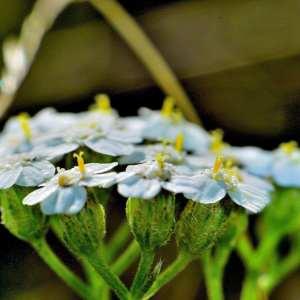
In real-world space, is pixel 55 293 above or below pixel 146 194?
below

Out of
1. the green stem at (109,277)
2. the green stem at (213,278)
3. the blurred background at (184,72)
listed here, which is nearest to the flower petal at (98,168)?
the green stem at (109,277)

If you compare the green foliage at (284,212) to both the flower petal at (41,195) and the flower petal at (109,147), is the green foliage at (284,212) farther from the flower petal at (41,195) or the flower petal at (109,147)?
the flower petal at (41,195)

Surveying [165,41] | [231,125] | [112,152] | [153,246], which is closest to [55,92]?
[165,41]

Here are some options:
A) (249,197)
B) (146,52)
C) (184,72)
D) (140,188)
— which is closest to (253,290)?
(249,197)

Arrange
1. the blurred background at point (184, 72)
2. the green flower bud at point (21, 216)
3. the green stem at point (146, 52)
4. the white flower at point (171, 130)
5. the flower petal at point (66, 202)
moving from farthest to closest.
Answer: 1. the blurred background at point (184, 72)
2. the green stem at point (146, 52)
3. the white flower at point (171, 130)
4. the green flower bud at point (21, 216)
5. the flower petal at point (66, 202)

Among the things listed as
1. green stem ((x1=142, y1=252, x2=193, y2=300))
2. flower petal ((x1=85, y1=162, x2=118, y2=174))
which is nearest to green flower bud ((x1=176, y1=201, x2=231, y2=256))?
green stem ((x1=142, y1=252, x2=193, y2=300))

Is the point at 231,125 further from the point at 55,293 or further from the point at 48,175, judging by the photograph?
the point at 48,175

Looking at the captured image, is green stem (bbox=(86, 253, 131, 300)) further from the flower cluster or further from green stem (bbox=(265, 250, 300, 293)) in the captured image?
green stem (bbox=(265, 250, 300, 293))

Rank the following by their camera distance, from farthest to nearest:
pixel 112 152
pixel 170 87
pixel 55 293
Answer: pixel 55 293 < pixel 170 87 < pixel 112 152
